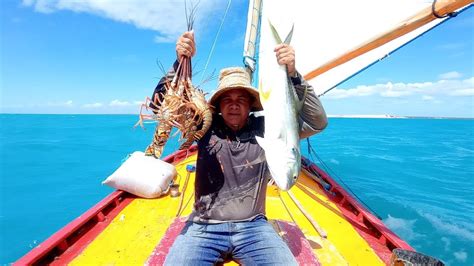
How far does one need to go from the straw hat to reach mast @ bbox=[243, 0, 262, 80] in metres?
3.84

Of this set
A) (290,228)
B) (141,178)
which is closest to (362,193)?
(290,228)

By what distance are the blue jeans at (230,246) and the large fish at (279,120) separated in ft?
2.65

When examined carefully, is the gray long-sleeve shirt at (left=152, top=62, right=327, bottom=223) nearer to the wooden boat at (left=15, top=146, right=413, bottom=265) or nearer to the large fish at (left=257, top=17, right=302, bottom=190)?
the large fish at (left=257, top=17, right=302, bottom=190)

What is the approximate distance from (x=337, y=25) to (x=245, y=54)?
2359mm

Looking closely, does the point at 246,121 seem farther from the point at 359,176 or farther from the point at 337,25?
the point at 359,176

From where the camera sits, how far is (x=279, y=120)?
2111mm

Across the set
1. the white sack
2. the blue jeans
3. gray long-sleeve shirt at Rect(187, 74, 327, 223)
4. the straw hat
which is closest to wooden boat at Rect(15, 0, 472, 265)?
the white sack

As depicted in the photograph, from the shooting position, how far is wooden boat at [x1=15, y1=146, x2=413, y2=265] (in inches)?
112

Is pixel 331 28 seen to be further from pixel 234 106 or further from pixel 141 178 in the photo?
pixel 141 178

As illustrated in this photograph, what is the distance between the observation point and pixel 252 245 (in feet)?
8.13

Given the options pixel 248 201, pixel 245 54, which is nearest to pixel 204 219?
pixel 248 201

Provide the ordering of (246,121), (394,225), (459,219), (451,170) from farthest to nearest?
1. (451,170)
2. (459,219)
3. (394,225)
4. (246,121)

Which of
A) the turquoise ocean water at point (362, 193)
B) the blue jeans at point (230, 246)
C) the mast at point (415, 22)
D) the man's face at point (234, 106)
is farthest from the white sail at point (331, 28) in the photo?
the turquoise ocean water at point (362, 193)

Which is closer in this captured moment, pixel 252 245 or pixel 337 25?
pixel 252 245
